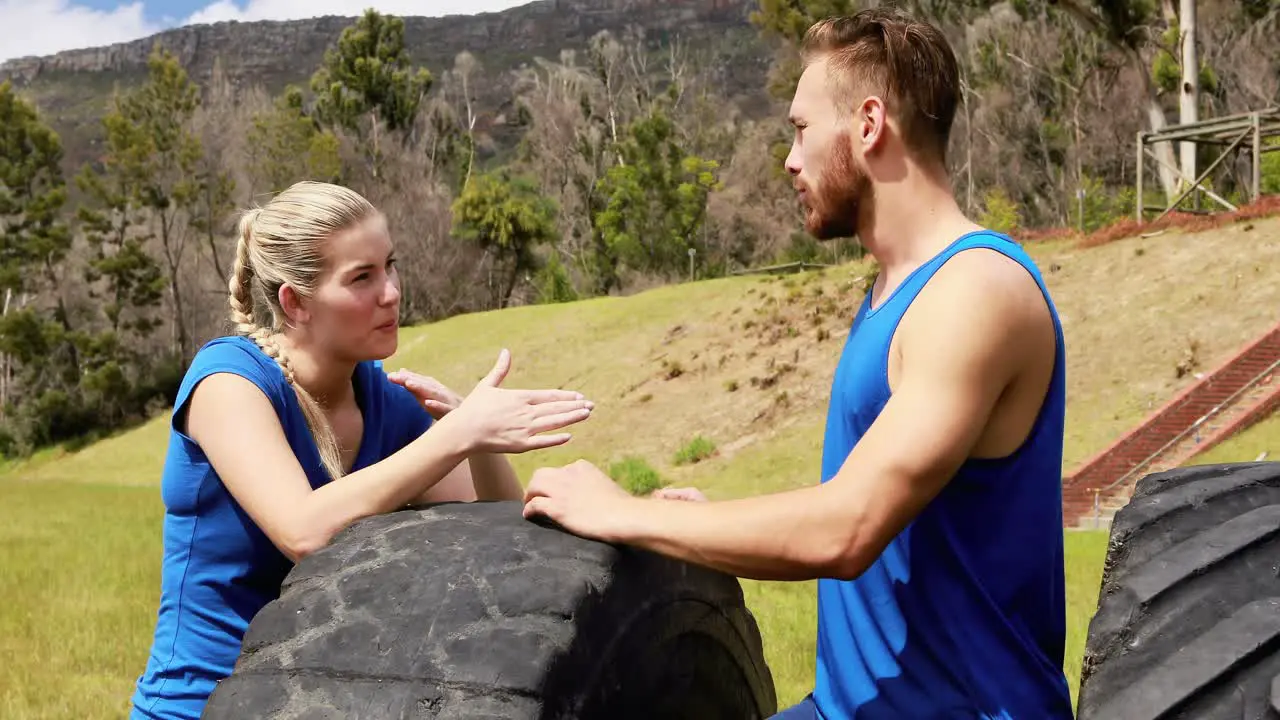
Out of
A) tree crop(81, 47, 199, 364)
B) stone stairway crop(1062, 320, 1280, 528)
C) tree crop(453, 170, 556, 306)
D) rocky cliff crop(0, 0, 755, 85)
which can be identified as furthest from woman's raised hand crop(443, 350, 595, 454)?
rocky cliff crop(0, 0, 755, 85)

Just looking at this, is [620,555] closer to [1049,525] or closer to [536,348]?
[1049,525]

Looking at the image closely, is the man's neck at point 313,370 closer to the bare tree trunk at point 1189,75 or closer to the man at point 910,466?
the man at point 910,466

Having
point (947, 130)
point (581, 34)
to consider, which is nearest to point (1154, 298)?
point (947, 130)

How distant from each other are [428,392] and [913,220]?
1343mm

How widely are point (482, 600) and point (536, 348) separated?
1195 inches

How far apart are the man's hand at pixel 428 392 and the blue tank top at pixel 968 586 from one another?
122 cm

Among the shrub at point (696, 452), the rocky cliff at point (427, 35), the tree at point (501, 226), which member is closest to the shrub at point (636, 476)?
the shrub at point (696, 452)

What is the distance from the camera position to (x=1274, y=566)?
1661 mm

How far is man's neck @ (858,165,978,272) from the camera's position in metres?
2.14

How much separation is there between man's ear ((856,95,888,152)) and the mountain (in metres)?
148

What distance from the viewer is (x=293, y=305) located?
2678mm

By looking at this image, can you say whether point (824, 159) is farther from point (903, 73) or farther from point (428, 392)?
point (428, 392)

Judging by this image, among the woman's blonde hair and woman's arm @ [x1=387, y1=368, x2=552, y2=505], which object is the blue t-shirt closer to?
the woman's blonde hair

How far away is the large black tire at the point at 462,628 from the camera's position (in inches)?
66.1
